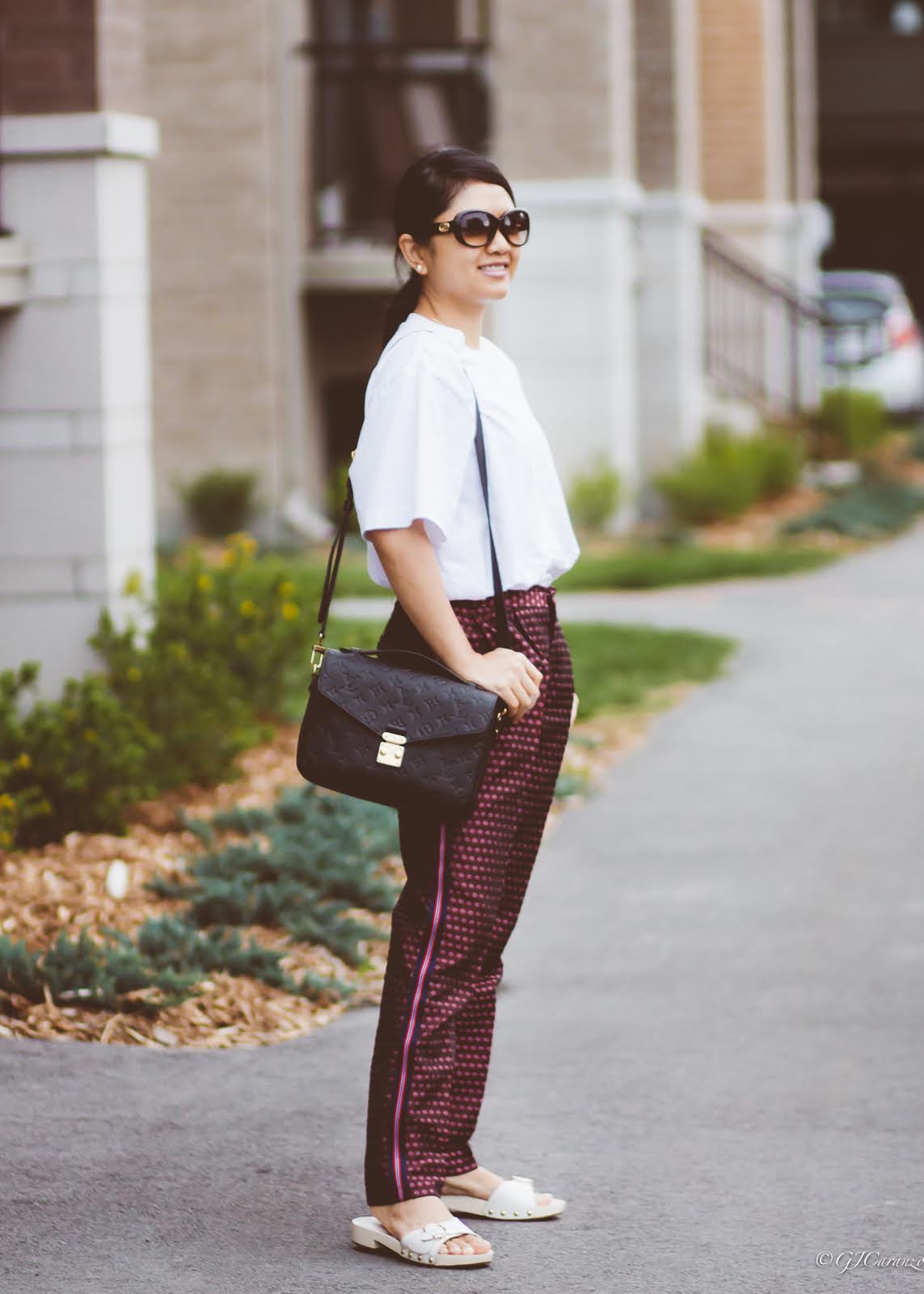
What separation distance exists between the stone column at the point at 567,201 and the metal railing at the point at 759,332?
134 inches

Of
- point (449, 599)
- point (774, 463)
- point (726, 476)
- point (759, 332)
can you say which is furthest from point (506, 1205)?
point (759, 332)

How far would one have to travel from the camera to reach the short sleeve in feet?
12.9

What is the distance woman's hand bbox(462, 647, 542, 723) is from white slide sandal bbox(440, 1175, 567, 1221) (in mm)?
961

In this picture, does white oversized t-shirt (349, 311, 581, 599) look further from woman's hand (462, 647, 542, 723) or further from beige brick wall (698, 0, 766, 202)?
beige brick wall (698, 0, 766, 202)

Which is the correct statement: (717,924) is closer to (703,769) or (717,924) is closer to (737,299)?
(703,769)

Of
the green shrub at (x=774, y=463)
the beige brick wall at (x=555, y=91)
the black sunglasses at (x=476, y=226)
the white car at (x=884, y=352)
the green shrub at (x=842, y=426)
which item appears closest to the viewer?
the black sunglasses at (x=476, y=226)

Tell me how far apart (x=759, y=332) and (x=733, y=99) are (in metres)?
2.64

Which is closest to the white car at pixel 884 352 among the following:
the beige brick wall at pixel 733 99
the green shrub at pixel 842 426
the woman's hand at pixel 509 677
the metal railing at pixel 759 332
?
the metal railing at pixel 759 332

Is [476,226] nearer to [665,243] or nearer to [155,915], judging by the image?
[155,915]

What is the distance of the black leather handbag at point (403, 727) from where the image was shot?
155 inches

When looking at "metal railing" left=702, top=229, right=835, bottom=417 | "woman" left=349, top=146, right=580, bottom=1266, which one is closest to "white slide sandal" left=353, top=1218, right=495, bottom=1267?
"woman" left=349, top=146, right=580, bottom=1266

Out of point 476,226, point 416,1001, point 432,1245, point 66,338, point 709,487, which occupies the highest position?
point 476,226

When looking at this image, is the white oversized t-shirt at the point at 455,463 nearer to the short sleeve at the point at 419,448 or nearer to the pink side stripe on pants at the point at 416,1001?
the short sleeve at the point at 419,448

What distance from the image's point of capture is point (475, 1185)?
436 centimetres
